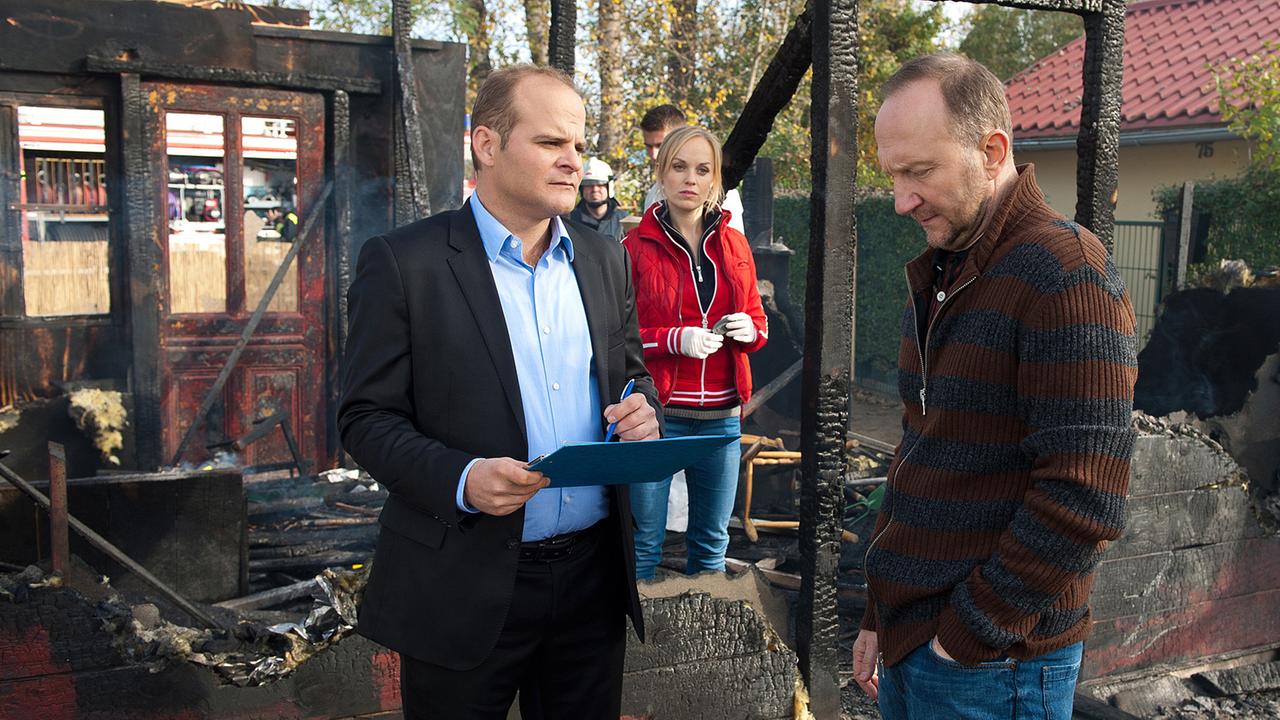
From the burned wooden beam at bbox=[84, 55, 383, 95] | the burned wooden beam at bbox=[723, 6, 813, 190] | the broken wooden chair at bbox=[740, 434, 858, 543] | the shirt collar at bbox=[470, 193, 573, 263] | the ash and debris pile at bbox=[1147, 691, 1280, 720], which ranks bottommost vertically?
the ash and debris pile at bbox=[1147, 691, 1280, 720]

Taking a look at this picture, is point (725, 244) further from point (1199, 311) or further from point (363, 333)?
point (1199, 311)

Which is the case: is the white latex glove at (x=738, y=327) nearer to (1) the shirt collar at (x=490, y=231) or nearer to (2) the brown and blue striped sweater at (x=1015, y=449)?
(1) the shirt collar at (x=490, y=231)

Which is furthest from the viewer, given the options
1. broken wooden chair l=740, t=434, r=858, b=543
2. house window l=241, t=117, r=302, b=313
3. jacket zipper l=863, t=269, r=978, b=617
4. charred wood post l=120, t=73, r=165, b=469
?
house window l=241, t=117, r=302, b=313

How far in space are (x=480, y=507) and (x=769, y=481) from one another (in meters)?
5.51

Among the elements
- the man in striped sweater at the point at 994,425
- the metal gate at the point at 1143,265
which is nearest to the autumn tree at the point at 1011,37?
the metal gate at the point at 1143,265

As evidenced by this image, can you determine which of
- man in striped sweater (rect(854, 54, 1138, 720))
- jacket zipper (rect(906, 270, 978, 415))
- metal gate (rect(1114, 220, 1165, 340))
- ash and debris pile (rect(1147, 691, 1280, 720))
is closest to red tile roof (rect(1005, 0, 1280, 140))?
metal gate (rect(1114, 220, 1165, 340))

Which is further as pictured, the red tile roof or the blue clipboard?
the red tile roof

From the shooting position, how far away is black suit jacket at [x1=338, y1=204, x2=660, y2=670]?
8.09ft

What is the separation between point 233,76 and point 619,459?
7.44 metres

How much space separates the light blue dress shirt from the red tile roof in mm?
13322

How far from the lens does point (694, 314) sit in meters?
4.48

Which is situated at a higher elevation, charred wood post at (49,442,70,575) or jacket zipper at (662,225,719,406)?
jacket zipper at (662,225,719,406)

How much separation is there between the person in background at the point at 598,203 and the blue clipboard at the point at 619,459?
5.11 metres

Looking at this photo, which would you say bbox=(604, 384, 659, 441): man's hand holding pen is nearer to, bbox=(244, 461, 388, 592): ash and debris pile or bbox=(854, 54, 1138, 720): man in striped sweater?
bbox=(854, 54, 1138, 720): man in striped sweater
